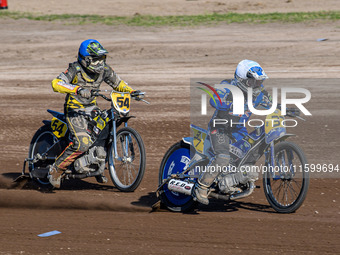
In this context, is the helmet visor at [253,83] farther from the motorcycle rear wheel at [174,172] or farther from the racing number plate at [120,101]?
the racing number plate at [120,101]

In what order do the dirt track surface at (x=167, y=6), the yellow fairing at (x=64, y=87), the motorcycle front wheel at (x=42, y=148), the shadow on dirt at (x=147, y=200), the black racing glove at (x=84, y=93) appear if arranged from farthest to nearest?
the dirt track surface at (x=167, y=6) → the motorcycle front wheel at (x=42, y=148) → the yellow fairing at (x=64, y=87) → the black racing glove at (x=84, y=93) → the shadow on dirt at (x=147, y=200)

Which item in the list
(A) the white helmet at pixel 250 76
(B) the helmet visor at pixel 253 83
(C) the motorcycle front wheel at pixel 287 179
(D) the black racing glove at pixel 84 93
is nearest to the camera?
(C) the motorcycle front wheel at pixel 287 179

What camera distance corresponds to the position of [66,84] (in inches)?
365

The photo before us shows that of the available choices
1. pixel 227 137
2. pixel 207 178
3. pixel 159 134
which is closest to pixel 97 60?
pixel 227 137

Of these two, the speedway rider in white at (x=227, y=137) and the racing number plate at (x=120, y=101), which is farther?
the racing number plate at (x=120, y=101)

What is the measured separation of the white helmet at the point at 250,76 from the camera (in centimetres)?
786

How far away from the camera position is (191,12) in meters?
38.5

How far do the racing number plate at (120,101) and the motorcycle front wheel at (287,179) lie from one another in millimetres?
2233

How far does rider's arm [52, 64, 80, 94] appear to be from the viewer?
9198 mm

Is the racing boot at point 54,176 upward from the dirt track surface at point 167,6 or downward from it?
downward

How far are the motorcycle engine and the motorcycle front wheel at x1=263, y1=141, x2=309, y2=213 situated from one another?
8.36 ft

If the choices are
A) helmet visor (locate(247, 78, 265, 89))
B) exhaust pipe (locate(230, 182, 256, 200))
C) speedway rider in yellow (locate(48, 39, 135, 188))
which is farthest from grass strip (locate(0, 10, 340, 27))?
exhaust pipe (locate(230, 182, 256, 200))

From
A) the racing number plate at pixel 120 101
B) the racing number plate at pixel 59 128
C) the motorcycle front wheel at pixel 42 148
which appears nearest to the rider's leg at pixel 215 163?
the racing number plate at pixel 120 101

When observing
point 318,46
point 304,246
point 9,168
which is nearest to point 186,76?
point 318,46
